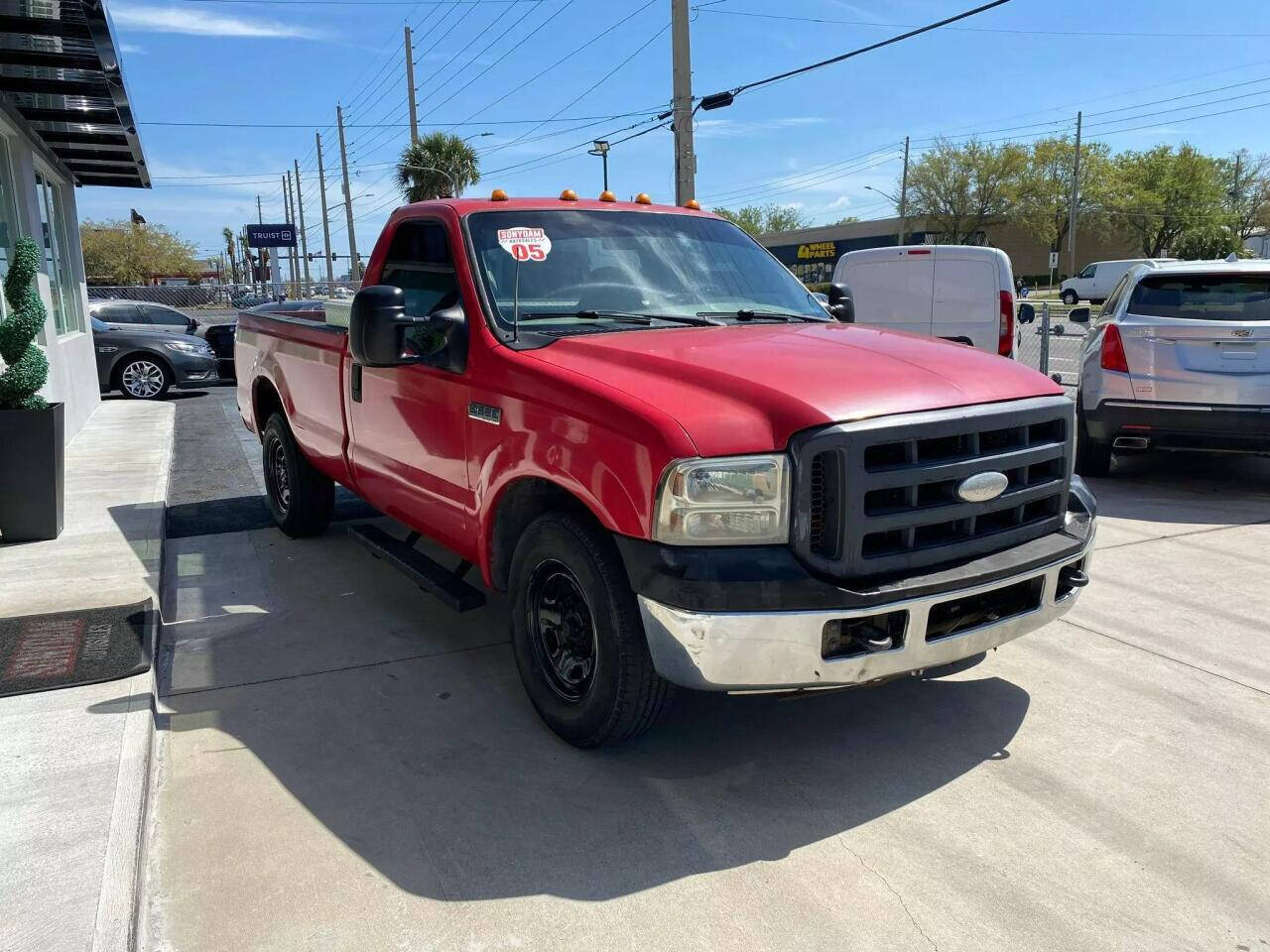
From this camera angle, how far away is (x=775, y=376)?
3.27 m

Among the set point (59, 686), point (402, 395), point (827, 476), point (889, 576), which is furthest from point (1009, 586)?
point (59, 686)

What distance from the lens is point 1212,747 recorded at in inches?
147

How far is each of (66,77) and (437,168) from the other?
39.6 metres

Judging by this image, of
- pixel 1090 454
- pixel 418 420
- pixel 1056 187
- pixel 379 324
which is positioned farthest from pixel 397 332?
pixel 1056 187

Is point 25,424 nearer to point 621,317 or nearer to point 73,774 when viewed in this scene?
point 73,774

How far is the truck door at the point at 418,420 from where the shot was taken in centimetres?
424

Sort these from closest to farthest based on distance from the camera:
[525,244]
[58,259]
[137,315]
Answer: [525,244]
[58,259]
[137,315]

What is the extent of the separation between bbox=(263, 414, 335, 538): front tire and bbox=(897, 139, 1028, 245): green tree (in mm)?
68066

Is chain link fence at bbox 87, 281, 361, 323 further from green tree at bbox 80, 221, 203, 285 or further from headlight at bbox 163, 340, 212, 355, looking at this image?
green tree at bbox 80, 221, 203, 285

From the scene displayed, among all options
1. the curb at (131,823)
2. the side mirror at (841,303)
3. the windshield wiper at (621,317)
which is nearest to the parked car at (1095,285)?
the side mirror at (841,303)

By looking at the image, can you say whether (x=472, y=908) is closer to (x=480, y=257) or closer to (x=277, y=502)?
(x=480, y=257)

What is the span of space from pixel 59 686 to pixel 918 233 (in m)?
75.2

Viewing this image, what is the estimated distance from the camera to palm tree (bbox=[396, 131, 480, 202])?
4509cm

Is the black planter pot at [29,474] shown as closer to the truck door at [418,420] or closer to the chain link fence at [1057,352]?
the truck door at [418,420]
